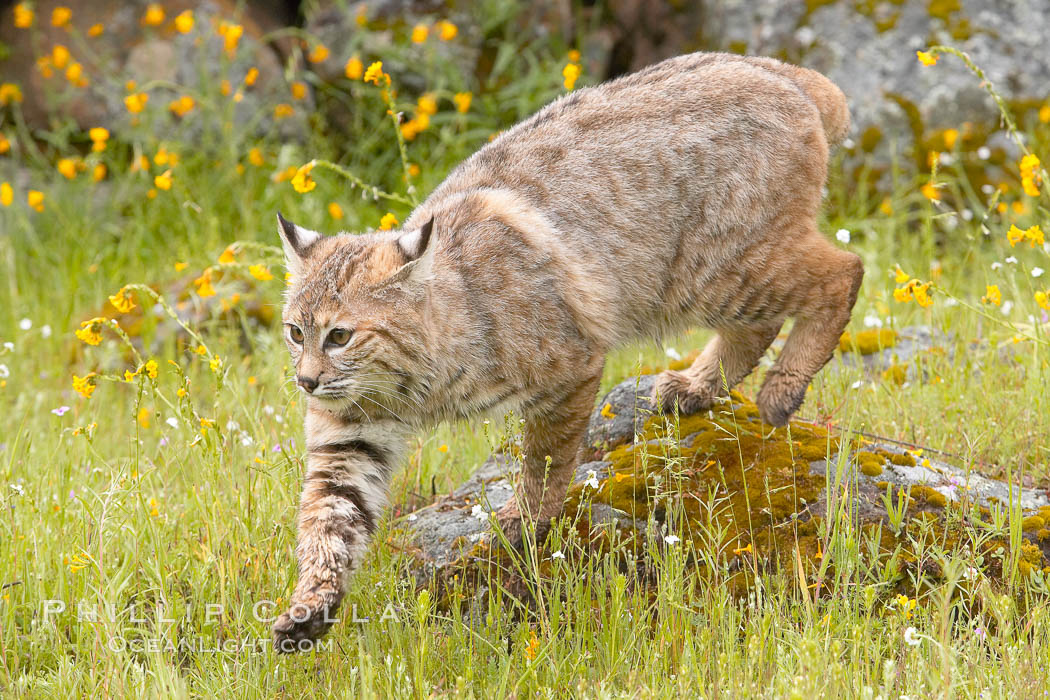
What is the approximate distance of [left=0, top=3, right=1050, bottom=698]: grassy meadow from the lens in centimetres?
328

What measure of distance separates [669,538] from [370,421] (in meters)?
1.19

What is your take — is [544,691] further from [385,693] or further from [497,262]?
[497,262]

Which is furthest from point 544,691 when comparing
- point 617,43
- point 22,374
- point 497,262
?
point 617,43

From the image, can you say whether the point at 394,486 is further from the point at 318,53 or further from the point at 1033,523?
the point at 318,53

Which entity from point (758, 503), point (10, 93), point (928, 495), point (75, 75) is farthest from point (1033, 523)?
point (10, 93)

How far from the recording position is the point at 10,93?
27.7 ft

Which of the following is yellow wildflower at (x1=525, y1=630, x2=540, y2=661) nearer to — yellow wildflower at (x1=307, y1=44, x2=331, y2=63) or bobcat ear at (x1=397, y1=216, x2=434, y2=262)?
bobcat ear at (x1=397, y1=216, x2=434, y2=262)

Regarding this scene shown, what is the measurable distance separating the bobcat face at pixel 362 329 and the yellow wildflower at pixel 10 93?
18.7ft

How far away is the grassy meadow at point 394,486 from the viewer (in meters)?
3.28

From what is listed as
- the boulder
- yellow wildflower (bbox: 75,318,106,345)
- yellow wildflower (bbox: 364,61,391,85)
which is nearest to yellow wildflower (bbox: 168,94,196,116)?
yellow wildflower (bbox: 364,61,391,85)

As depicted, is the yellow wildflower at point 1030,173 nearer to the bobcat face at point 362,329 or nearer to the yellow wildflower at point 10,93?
the bobcat face at point 362,329

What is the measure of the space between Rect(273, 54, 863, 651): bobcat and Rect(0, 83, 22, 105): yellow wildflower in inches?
209

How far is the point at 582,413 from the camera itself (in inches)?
161

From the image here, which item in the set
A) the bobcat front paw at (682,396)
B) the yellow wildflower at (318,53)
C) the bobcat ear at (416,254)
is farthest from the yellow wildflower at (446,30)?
the bobcat ear at (416,254)
